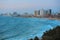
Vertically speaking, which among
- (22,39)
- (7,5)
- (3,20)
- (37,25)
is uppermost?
(7,5)

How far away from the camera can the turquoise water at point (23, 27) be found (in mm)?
3944

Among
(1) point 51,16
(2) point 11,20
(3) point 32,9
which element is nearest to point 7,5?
(2) point 11,20

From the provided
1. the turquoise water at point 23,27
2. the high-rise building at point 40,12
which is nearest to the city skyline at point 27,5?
the high-rise building at point 40,12

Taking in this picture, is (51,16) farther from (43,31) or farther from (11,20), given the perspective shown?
(11,20)

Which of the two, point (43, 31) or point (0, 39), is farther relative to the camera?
point (43, 31)

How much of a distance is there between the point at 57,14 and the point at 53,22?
0.31m

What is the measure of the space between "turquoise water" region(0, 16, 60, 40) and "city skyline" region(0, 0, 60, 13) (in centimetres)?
25

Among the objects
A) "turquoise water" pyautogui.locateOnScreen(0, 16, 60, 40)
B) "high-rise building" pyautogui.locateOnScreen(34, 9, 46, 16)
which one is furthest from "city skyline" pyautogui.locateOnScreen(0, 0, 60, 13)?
"turquoise water" pyautogui.locateOnScreen(0, 16, 60, 40)

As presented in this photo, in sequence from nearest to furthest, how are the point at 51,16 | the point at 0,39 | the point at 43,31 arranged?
the point at 0,39 < the point at 43,31 < the point at 51,16

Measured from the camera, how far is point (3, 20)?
396 cm

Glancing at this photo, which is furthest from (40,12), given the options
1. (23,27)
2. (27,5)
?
(23,27)

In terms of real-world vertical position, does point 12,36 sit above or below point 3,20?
below

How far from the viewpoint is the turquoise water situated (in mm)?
3944

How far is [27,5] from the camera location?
4199mm
